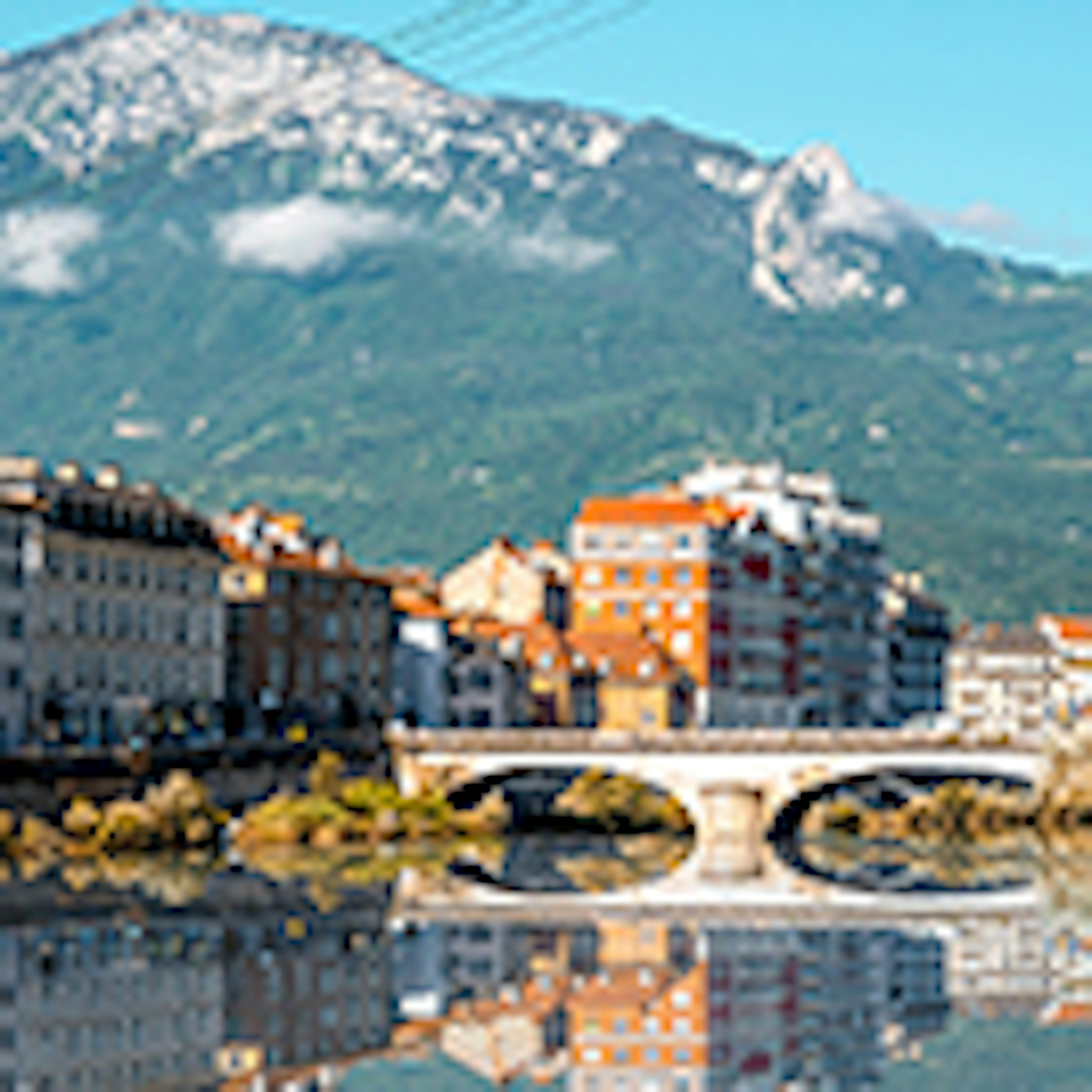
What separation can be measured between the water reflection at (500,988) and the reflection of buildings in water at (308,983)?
16 centimetres

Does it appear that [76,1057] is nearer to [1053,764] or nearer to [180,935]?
[180,935]

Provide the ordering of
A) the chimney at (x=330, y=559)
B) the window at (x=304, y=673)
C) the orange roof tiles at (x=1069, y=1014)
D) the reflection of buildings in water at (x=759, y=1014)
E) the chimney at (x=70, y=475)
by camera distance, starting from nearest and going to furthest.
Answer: the reflection of buildings in water at (x=759, y=1014), the orange roof tiles at (x=1069, y=1014), the chimney at (x=70, y=475), the window at (x=304, y=673), the chimney at (x=330, y=559)

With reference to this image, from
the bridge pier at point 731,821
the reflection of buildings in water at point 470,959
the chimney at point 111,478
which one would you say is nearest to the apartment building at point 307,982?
the reflection of buildings in water at point 470,959

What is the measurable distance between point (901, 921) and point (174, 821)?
141 feet

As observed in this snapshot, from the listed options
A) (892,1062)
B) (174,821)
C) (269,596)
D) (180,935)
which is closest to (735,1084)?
(892,1062)

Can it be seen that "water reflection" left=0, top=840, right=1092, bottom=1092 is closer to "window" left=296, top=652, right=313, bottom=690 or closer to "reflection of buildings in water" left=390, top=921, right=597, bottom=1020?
"reflection of buildings in water" left=390, top=921, right=597, bottom=1020

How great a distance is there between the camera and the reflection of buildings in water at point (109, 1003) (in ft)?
241

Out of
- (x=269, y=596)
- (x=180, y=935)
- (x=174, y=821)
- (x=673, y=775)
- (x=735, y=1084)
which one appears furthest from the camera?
(x=269, y=596)

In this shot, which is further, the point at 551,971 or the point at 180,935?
the point at 180,935

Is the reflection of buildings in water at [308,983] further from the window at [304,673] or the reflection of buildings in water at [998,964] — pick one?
the window at [304,673]

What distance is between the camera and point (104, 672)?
159625 mm

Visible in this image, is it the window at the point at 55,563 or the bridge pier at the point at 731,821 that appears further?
the bridge pier at the point at 731,821

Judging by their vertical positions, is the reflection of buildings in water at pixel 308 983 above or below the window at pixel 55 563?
below

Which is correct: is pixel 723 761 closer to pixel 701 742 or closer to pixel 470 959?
pixel 701 742
